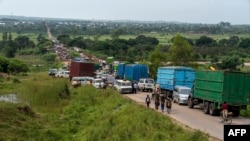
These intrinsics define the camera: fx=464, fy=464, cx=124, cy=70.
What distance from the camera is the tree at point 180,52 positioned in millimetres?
57969

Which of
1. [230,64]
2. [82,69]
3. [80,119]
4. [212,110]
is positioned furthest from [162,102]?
[230,64]

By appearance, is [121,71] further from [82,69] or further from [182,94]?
[182,94]

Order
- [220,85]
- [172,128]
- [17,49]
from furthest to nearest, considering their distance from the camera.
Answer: [17,49] → [220,85] → [172,128]

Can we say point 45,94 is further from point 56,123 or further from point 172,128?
point 172,128

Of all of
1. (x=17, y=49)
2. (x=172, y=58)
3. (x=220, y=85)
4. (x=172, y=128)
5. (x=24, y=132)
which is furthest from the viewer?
(x=17, y=49)

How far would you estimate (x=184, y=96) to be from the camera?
35875 mm

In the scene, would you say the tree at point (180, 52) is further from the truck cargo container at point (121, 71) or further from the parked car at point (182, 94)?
the parked car at point (182, 94)

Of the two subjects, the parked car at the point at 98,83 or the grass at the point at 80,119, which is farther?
the parked car at the point at 98,83

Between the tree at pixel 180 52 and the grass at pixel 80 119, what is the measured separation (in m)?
17.9

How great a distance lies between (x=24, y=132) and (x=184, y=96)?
50.0ft

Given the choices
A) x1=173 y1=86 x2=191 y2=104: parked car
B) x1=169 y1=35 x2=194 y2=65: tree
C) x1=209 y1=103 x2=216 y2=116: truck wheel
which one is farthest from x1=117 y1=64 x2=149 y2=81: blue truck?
x1=209 y1=103 x2=216 y2=116: truck wheel

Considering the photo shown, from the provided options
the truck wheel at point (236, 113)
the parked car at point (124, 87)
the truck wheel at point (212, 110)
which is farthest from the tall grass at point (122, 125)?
the parked car at point (124, 87)

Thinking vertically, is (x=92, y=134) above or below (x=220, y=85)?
below

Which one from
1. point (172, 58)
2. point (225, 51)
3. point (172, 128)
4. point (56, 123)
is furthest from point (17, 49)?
point (172, 128)
